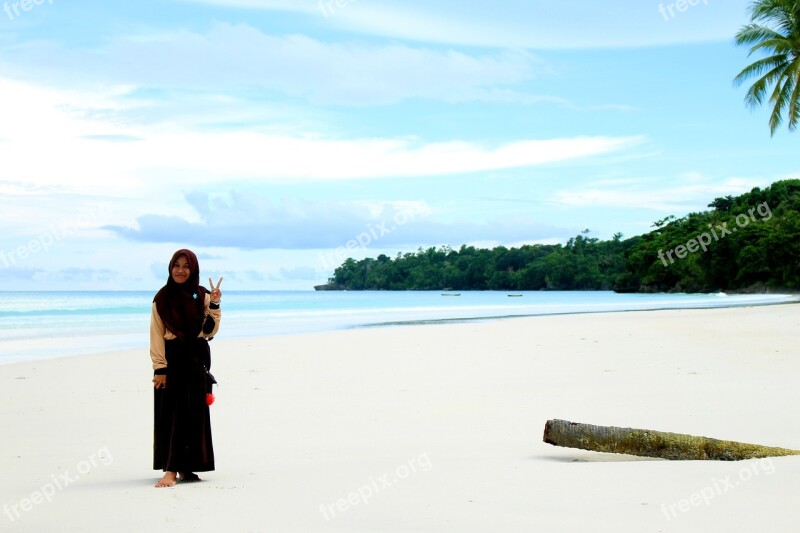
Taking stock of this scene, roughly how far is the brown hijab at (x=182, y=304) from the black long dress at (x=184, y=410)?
10 cm

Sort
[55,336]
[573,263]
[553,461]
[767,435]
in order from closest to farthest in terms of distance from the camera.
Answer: [553,461] → [767,435] → [55,336] → [573,263]

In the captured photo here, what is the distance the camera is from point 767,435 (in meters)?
7.13

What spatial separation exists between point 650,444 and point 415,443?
2193 millimetres

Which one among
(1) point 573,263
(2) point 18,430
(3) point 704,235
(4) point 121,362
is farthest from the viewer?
(1) point 573,263

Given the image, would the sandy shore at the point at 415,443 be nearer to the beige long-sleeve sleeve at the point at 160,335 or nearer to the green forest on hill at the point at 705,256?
the beige long-sleeve sleeve at the point at 160,335

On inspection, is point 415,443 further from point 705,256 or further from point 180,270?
point 705,256

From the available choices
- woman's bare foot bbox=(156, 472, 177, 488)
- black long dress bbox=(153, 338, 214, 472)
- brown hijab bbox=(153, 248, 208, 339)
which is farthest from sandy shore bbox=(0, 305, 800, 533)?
brown hijab bbox=(153, 248, 208, 339)

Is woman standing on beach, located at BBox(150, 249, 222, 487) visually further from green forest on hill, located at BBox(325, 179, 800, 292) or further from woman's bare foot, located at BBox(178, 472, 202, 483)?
green forest on hill, located at BBox(325, 179, 800, 292)

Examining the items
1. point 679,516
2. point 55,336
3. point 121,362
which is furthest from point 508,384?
point 55,336

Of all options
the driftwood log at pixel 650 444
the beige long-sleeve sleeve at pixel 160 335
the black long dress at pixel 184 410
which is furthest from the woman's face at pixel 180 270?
the driftwood log at pixel 650 444

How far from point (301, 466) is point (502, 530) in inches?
95.7

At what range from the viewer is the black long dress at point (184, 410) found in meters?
5.91

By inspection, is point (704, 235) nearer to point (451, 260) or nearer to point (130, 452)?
point (130, 452)

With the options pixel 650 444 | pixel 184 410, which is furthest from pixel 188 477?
pixel 650 444
